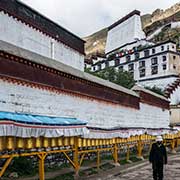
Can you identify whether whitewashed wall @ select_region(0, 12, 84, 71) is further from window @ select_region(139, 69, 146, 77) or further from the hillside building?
window @ select_region(139, 69, 146, 77)

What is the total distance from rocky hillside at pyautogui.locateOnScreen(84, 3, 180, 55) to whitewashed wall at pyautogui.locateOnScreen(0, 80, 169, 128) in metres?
49.7

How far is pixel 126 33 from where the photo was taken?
69938 millimetres

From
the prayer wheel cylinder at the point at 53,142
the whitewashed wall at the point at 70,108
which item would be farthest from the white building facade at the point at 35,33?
the prayer wheel cylinder at the point at 53,142

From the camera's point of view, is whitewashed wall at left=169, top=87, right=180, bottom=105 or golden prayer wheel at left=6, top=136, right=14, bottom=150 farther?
whitewashed wall at left=169, top=87, right=180, bottom=105

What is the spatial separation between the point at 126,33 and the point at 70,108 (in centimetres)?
5839

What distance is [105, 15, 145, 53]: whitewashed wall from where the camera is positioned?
2697 inches

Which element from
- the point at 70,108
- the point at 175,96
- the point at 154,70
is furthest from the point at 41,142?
the point at 154,70

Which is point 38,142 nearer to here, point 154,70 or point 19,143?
point 19,143

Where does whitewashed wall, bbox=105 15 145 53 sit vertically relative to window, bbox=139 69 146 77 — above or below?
above

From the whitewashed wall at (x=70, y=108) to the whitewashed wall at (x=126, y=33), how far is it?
47252mm

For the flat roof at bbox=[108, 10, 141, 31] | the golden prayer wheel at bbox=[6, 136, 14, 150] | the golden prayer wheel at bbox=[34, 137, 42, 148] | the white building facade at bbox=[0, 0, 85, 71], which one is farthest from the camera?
the flat roof at bbox=[108, 10, 141, 31]

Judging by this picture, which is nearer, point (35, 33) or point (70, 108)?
point (70, 108)

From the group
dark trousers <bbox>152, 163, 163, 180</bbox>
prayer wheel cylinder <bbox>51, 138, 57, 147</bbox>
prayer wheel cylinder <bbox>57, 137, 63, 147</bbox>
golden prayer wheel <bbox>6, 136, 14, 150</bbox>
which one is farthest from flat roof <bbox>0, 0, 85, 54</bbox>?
dark trousers <bbox>152, 163, 163, 180</bbox>

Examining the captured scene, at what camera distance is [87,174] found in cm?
1181
